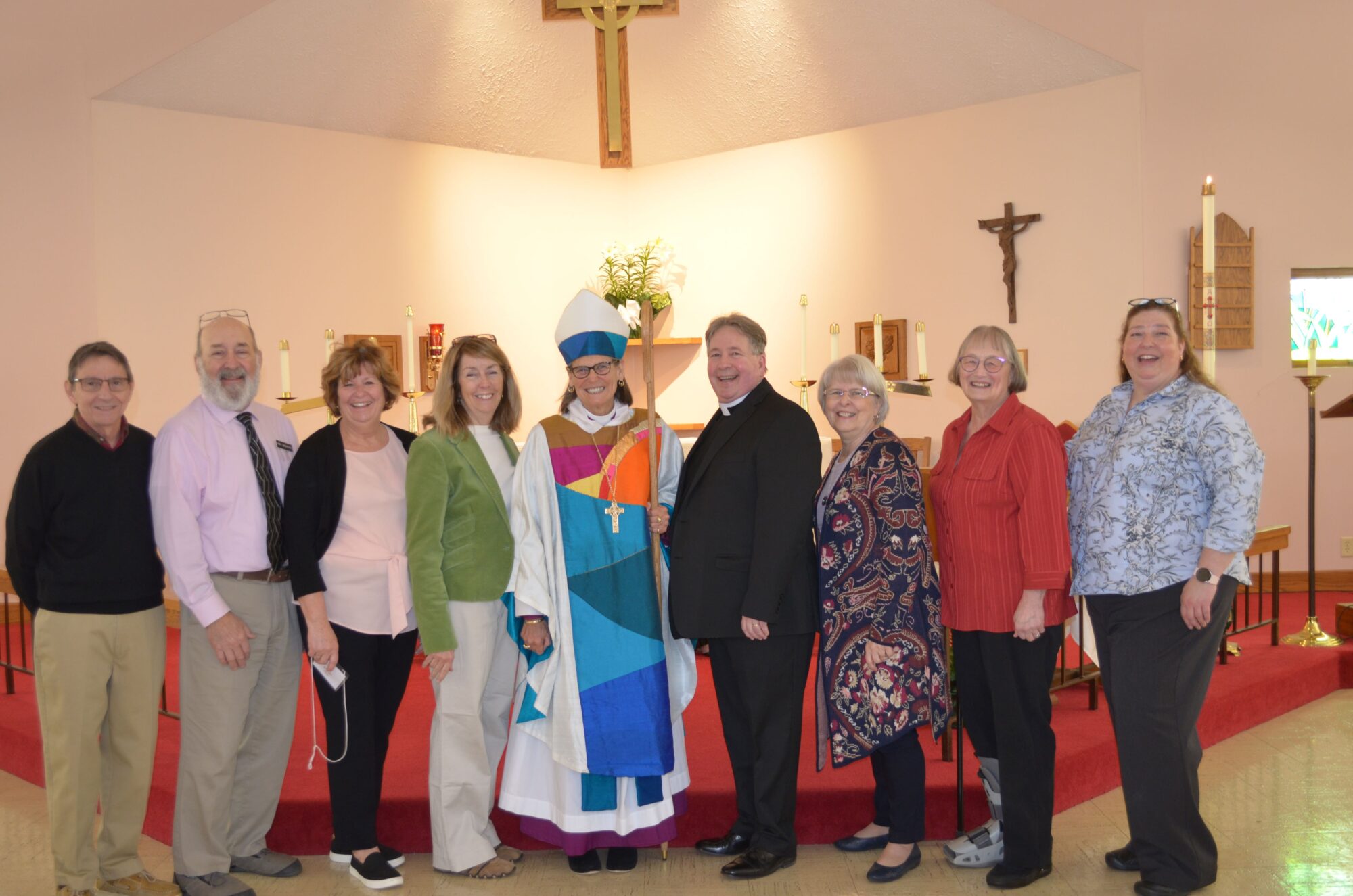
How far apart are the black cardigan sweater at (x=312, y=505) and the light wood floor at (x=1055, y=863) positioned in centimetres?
94

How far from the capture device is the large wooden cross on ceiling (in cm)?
621

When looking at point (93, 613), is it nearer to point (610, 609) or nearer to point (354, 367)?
point (354, 367)

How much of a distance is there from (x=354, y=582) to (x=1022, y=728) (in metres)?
1.89

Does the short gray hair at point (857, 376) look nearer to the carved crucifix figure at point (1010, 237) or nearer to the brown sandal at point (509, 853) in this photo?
the brown sandal at point (509, 853)

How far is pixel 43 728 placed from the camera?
10.1 ft

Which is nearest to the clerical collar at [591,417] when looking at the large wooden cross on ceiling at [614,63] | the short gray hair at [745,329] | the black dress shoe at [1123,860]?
the short gray hair at [745,329]

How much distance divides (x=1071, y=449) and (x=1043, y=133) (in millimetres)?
4445

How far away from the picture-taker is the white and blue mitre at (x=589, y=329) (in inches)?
123

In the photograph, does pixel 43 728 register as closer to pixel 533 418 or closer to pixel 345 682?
pixel 345 682

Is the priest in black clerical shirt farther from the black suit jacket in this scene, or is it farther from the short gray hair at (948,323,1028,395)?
the short gray hair at (948,323,1028,395)

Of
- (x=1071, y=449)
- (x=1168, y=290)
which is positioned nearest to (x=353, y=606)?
(x=1071, y=449)

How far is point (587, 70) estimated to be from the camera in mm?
7906

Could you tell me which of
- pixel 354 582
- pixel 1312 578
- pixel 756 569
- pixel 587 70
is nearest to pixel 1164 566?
pixel 756 569

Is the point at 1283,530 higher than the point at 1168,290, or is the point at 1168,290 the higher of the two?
the point at 1168,290
